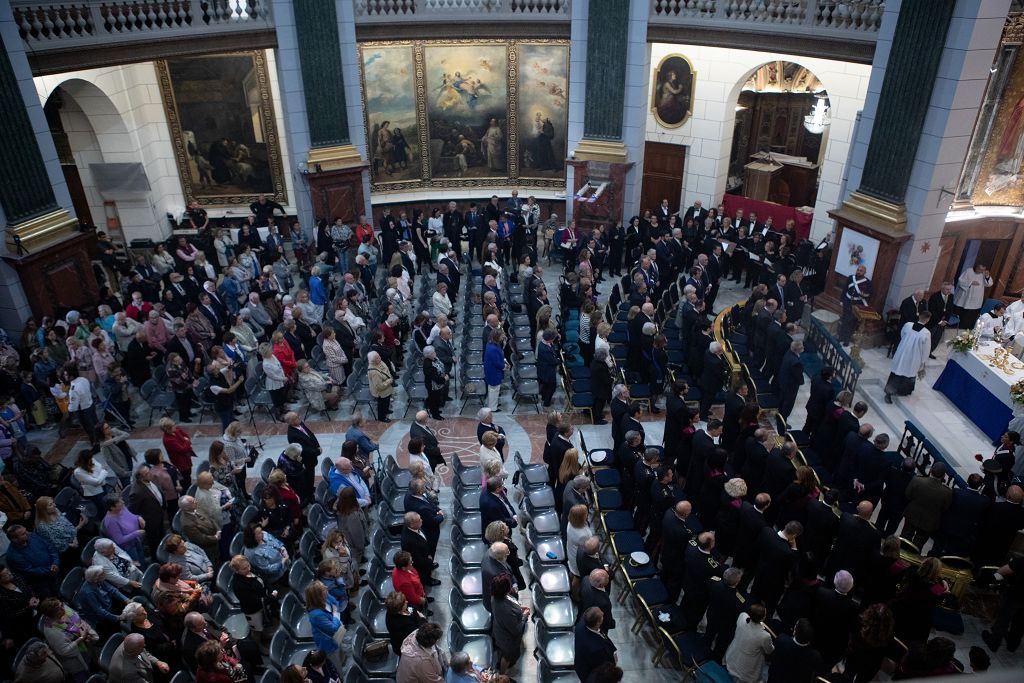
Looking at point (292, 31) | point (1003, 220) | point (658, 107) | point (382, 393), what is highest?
point (292, 31)

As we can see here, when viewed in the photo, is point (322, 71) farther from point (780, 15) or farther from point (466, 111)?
point (780, 15)

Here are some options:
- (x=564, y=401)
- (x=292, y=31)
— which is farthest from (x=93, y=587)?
(x=292, y=31)

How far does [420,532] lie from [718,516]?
329 cm

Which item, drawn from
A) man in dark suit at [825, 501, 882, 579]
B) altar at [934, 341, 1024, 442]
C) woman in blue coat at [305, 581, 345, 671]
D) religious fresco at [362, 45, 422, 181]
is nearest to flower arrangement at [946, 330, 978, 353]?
altar at [934, 341, 1024, 442]

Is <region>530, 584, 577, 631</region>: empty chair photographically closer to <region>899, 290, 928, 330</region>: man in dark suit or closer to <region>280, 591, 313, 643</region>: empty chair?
<region>280, 591, 313, 643</region>: empty chair

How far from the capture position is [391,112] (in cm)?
1880

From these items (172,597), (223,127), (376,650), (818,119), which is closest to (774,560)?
(376,650)

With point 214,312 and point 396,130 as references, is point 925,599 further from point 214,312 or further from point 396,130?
point 396,130

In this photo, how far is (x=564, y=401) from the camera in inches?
469

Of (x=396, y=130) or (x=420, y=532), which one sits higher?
(x=396, y=130)

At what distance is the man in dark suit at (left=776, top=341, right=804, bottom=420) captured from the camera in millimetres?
10484

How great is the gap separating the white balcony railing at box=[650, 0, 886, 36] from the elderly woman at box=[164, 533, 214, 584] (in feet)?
44.0

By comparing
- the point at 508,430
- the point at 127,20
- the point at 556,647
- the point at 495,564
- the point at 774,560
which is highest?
the point at 127,20

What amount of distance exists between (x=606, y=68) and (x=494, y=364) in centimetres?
915
